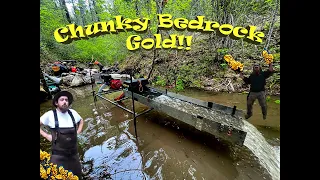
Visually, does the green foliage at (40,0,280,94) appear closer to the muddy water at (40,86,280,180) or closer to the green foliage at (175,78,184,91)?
the green foliage at (175,78,184,91)

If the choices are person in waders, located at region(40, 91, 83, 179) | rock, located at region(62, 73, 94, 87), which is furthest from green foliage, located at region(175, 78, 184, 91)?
person in waders, located at region(40, 91, 83, 179)

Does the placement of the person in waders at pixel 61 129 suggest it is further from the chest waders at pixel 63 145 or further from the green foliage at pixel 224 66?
the green foliage at pixel 224 66

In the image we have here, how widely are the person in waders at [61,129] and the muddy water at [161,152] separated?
1.19 metres

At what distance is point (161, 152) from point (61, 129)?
89.1 inches

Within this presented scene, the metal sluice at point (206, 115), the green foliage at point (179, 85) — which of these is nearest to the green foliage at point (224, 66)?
the green foliage at point (179, 85)

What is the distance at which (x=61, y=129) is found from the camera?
6.49 feet

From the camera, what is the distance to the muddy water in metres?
2.95

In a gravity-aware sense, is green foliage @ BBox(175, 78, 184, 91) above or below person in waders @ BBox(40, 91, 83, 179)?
above

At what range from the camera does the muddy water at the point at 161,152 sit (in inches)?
116

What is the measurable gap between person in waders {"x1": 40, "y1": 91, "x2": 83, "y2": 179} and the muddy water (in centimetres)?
119

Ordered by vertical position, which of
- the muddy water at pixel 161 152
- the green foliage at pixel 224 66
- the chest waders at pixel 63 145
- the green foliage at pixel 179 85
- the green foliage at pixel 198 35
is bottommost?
the muddy water at pixel 161 152

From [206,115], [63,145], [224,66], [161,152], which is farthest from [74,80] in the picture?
[206,115]
